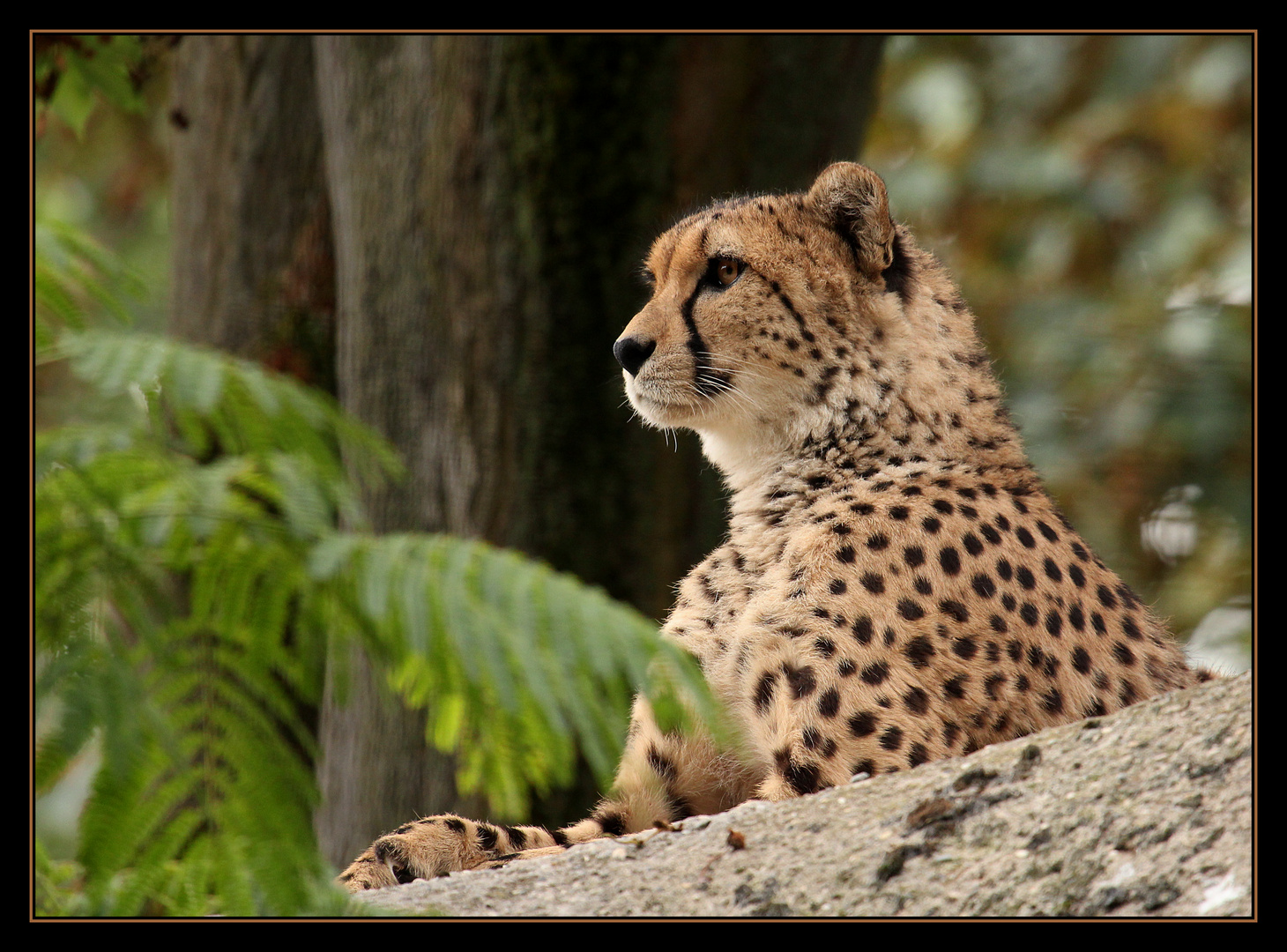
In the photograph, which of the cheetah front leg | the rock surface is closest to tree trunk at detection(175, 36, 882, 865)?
the cheetah front leg

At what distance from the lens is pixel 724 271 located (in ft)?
13.5

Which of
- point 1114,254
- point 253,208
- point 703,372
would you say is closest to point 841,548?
point 703,372

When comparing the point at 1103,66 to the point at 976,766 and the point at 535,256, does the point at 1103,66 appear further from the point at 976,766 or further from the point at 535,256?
the point at 976,766

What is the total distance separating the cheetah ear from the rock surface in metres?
1.62

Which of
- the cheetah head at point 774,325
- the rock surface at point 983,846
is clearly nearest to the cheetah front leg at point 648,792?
the rock surface at point 983,846

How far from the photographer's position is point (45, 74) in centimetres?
518

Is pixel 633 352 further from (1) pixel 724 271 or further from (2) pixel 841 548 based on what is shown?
(2) pixel 841 548

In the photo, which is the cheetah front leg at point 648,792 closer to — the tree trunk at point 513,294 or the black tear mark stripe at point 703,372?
the black tear mark stripe at point 703,372

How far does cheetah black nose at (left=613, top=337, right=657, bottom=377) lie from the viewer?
13.2ft

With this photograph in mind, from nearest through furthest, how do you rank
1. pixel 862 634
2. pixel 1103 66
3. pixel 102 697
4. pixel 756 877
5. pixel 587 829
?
1. pixel 102 697
2. pixel 756 877
3. pixel 862 634
4. pixel 587 829
5. pixel 1103 66

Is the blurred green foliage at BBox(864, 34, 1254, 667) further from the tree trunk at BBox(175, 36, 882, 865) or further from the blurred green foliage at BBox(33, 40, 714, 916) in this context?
the blurred green foliage at BBox(33, 40, 714, 916)

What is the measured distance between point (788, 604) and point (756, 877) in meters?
0.96

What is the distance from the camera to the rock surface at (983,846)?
2295mm
